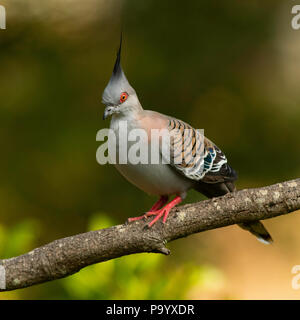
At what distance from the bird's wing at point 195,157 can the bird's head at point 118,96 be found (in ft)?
0.93

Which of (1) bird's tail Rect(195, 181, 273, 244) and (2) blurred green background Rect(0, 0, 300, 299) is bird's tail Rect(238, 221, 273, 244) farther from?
(2) blurred green background Rect(0, 0, 300, 299)

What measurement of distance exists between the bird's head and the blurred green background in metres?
1.67

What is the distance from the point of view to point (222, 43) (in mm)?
5016

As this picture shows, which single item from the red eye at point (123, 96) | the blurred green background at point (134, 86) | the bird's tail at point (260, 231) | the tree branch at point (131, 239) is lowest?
the tree branch at point (131, 239)

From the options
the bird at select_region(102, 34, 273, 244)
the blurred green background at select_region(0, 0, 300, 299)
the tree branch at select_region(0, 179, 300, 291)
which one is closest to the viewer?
the tree branch at select_region(0, 179, 300, 291)

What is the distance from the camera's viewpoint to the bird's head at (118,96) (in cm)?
312

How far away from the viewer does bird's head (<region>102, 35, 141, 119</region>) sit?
3.12 metres

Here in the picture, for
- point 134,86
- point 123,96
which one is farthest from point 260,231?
point 134,86

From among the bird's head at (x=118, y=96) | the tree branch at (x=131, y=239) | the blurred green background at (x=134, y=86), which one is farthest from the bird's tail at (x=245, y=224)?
the blurred green background at (x=134, y=86)

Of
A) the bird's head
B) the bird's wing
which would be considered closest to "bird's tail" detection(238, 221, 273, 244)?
the bird's wing

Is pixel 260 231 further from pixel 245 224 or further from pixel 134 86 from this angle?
pixel 134 86

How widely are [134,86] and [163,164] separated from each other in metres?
1.97

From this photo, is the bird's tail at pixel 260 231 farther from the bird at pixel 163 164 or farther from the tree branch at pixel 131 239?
the tree branch at pixel 131 239

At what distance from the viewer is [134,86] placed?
16.0ft
